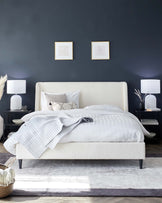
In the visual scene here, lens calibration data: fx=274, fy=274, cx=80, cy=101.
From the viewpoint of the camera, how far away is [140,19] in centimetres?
584

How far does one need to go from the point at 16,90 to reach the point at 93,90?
158 cm

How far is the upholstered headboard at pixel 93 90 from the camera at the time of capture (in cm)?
576

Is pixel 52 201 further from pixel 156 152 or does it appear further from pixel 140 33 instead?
pixel 140 33

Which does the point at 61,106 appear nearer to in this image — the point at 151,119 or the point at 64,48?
the point at 64,48

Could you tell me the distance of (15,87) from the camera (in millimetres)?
5418

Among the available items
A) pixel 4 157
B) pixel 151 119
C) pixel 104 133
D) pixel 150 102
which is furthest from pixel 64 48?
pixel 104 133

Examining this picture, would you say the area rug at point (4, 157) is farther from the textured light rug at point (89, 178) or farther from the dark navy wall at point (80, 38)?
the dark navy wall at point (80, 38)

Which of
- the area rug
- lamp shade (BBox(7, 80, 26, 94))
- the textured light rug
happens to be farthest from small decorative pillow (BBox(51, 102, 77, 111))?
the textured light rug

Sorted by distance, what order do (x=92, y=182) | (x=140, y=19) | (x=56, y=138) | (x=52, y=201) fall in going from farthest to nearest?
(x=140, y=19) < (x=56, y=138) < (x=92, y=182) < (x=52, y=201)

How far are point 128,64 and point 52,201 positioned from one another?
3.95 m

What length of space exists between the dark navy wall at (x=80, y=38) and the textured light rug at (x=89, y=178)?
2.41 meters

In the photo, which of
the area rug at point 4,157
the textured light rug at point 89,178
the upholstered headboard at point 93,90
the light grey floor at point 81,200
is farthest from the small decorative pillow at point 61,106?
the light grey floor at point 81,200

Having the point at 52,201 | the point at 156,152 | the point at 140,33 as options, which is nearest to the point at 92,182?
the point at 52,201

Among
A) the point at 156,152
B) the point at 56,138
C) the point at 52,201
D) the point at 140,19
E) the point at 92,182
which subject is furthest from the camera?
the point at 140,19
